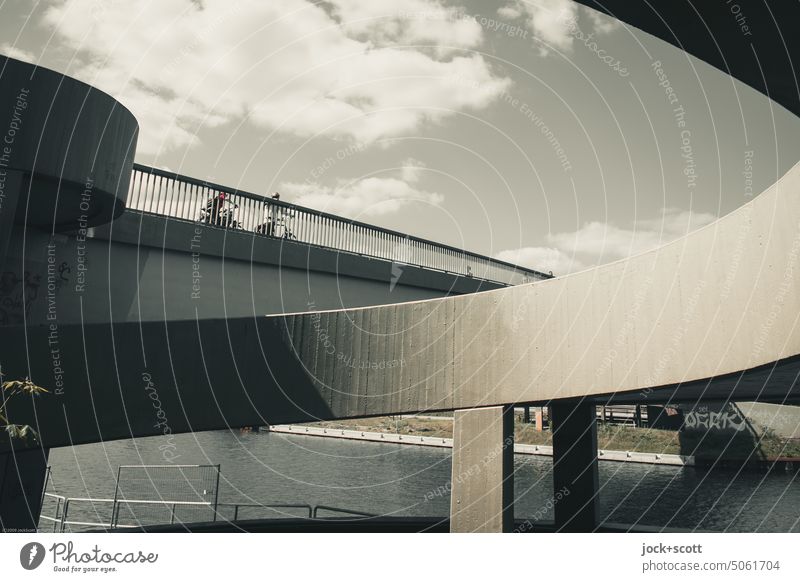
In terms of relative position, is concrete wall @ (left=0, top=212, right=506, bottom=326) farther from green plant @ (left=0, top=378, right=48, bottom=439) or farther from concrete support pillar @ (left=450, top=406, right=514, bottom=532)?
concrete support pillar @ (left=450, top=406, right=514, bottom=532)

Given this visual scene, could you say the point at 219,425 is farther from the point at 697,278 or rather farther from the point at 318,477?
the point at 318,477

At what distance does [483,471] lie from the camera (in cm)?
1179

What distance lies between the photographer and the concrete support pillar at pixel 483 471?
37.8 feet

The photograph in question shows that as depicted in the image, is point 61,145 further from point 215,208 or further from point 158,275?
point 215,208

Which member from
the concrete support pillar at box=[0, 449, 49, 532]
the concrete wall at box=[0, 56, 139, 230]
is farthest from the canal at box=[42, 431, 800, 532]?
the concrete wall at box=[0, 56, 139, 230]

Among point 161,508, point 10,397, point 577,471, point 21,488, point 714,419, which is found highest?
point 10,397

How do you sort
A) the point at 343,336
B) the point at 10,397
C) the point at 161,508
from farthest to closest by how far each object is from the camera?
1. the point at 161,508
2. the point at 343,336
3. the point at 10,397

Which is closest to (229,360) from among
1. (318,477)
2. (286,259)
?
(286,259)

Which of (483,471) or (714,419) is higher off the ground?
(483,471)

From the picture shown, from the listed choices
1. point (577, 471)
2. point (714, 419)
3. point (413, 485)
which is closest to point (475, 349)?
point (577, 471)

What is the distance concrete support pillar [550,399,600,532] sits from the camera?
14.8m

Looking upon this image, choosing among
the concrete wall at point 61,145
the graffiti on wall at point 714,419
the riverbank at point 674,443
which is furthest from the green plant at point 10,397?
the graffiti on wall at point 714,419

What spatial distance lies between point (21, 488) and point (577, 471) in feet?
46.6
